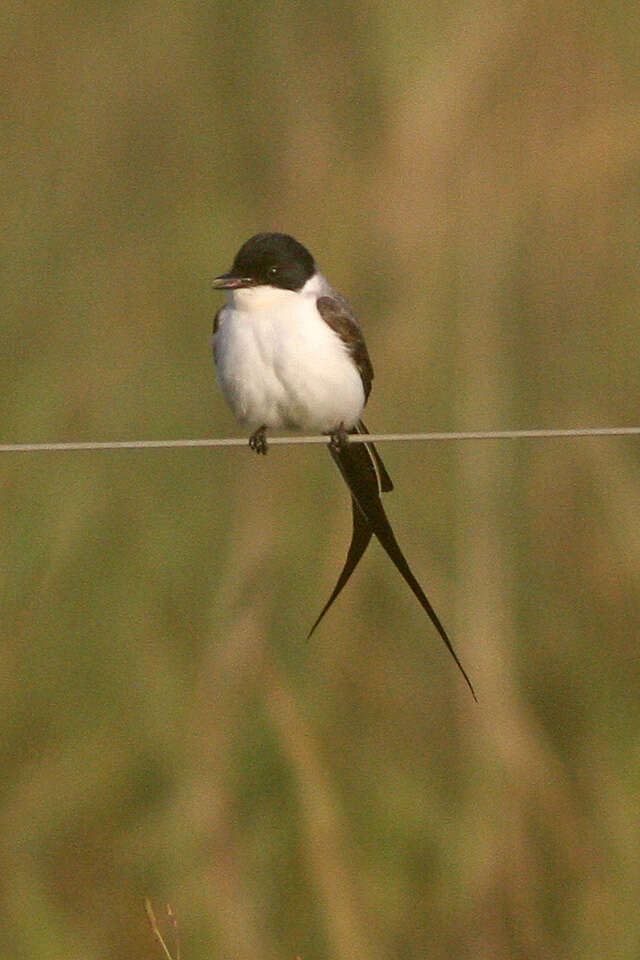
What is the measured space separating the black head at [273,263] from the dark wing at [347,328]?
0.19 feet

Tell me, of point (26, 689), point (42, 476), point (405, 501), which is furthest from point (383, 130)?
point (26, 689)

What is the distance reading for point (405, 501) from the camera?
299 centimetres

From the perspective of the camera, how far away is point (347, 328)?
3.00 m

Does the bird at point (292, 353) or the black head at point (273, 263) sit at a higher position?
the black head at point (273, 263)

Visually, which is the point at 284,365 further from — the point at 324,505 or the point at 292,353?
the point at 324,505

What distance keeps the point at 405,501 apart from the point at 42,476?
58cm

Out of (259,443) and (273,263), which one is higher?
(273,263)

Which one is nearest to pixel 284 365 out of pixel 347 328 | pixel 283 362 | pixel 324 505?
pixel 283 362

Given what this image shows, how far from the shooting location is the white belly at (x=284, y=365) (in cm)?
295

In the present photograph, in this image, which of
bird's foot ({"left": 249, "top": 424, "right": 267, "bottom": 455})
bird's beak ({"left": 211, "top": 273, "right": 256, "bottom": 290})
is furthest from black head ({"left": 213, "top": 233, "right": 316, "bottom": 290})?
bird's foot ({"left": 249, "top": 424, "right": 267, "bottom": 455})

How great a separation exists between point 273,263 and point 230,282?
79 mm

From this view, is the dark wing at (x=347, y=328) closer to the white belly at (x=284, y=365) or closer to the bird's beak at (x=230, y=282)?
the white belly at (x=284, y=365)

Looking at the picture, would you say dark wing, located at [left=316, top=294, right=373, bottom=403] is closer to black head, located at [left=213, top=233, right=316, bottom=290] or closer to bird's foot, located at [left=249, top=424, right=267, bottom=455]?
black head, located at [left=213, top=233, right=316, bottom=290]

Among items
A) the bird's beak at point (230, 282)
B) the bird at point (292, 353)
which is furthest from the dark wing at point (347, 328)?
the bird's beak at point (230, 282)
